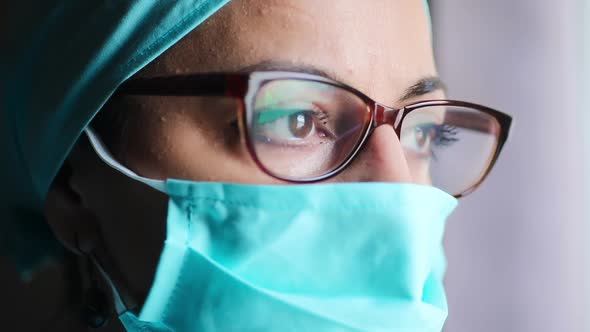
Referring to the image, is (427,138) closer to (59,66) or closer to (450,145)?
(450,145)

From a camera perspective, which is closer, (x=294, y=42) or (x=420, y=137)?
(x=294, y=42)

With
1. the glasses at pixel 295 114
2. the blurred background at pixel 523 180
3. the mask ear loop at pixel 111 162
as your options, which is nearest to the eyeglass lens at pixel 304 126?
the glasses at pixel 295 114

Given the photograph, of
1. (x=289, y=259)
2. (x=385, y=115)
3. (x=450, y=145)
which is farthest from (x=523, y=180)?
(x=289, y=259)

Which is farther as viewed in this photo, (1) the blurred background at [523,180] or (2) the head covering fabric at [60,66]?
(1) the blurred background at [523,180]

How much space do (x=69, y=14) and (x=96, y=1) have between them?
0.20ft

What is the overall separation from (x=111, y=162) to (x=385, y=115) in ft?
1.26

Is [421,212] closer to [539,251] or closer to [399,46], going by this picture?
[399,46]

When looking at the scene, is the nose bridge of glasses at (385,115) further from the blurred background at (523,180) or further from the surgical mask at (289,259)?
the blurred background at (523,180)

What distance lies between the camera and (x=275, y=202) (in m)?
0.72

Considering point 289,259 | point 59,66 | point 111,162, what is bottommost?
point 289,259

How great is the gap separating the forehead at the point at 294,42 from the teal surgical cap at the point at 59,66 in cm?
2

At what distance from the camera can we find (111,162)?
76 centimetres

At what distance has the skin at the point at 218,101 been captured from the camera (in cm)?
74

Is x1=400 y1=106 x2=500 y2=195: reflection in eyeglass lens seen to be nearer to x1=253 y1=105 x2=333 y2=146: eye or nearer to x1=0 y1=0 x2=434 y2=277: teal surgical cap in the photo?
x1=253 y1=105 x2=333 y2=146: eye
